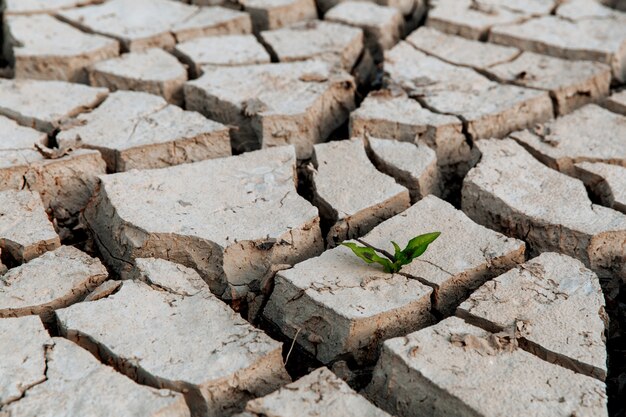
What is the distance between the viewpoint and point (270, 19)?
417 centimetres

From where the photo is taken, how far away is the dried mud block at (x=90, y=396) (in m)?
2.01

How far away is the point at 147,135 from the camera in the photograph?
3164mm

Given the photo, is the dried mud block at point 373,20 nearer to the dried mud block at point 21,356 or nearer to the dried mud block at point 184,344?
the dried mud block at point 184,344

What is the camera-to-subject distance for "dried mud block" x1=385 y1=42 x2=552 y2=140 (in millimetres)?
3354

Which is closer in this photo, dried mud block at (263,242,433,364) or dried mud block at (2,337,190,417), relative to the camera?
dried mud block at (2,337,190,417)

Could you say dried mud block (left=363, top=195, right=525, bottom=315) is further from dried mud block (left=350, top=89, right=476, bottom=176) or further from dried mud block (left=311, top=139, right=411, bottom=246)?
dried mud block (left=350, top=89, right=476, bottom=176)

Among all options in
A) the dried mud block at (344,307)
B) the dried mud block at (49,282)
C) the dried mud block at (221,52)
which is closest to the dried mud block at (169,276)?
the dried mud block at (49,282)

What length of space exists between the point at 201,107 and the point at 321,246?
1.06m

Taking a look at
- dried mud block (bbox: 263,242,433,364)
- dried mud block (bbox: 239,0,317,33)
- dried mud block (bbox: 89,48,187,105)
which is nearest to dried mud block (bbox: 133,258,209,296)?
dried mud block (bbox: 263,242,433,364)

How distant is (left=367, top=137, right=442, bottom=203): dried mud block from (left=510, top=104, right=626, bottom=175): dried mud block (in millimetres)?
407

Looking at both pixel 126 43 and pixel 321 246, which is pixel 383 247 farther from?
pixel 126 43

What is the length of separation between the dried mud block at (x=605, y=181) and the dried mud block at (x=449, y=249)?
1.70 feet

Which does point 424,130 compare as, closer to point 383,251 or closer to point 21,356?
point 383,251

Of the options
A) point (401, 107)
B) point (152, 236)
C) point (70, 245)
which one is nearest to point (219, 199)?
point (152, 236)
